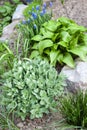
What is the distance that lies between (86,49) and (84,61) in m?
0.16

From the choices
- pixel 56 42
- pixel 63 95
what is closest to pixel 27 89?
pixel 63 95

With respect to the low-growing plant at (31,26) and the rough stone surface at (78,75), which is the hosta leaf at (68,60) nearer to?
the rough stone surface at (78,75)

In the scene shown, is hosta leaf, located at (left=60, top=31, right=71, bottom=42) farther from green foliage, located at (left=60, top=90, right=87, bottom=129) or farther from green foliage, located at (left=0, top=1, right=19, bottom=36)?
green foliage, located at (left=0, top=1, right=19, bottom=36)

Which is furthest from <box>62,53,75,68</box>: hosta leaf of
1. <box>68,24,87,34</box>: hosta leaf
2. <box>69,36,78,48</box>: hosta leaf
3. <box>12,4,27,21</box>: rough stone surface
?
<box>12,4,27,21</box>: rough stone surface

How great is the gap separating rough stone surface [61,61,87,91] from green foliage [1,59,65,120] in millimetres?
275

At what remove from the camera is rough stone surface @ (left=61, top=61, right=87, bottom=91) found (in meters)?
3.42

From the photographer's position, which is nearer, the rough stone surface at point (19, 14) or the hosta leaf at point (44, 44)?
the hosta leaf at point (44, 44)

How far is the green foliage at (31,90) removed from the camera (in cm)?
307

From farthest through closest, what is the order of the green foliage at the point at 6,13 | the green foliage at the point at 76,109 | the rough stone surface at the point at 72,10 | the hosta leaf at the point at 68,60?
the green foliage at the point at 6,13
the rough stone surface at the point at 72,10
the hosta leaf at the point at 68,60
the green foliage at the point at 76,109

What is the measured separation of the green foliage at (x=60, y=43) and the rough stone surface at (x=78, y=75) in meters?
0.06

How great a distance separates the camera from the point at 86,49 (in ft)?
12.2

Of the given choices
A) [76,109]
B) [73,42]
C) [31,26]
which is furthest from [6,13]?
[76,109]

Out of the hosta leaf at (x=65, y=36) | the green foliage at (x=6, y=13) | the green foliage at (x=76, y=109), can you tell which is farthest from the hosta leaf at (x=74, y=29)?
the green foliage at (x=6, y=13)

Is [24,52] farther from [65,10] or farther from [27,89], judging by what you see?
[65,10]
